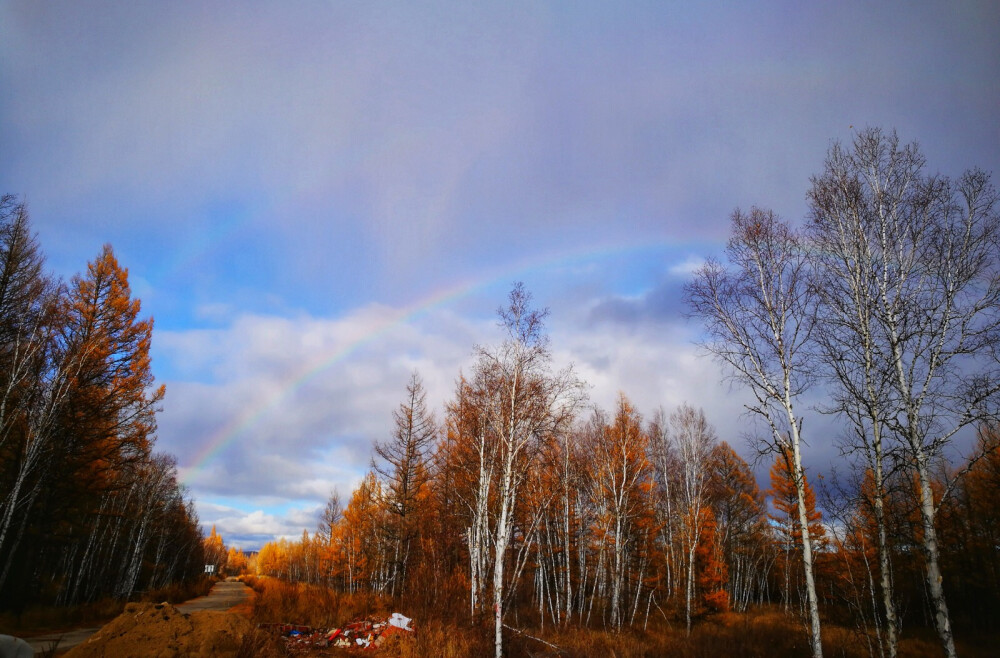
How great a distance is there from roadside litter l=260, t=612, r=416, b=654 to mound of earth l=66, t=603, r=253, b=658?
7.58 ft

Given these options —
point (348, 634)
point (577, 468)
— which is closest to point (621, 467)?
point (577, 468)

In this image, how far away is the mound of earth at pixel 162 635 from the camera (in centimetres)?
780

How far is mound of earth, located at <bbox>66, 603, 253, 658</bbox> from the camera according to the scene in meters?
7.80

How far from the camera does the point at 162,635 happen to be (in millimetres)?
8367

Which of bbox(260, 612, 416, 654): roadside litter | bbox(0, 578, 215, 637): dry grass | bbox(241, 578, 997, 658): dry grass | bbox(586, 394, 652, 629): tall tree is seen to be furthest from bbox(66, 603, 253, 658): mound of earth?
bbox(586, 394, 652, 629): tall tree

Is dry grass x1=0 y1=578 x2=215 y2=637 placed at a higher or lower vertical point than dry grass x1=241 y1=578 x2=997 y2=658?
lower

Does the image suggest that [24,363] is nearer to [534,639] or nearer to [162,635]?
[162,635]

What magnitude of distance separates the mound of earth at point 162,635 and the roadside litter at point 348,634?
231cm

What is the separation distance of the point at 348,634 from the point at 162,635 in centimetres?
518

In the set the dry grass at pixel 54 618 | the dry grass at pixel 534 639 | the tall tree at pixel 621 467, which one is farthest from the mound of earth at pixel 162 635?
the tall tree at pixel 621 467

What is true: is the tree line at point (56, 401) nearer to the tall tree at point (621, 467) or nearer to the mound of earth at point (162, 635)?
the mound of earth at point (162, 635)

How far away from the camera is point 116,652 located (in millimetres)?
7691

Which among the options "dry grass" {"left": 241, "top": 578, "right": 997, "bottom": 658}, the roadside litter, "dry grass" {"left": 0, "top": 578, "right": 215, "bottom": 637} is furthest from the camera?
"dry grass" {"left": 0, "top": 578, "right": 215, "bottom": 637}

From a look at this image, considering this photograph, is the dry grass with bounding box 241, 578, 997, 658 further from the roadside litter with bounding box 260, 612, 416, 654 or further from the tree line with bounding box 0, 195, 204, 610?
the tree line with bounding box 0, 195, 204, 610
